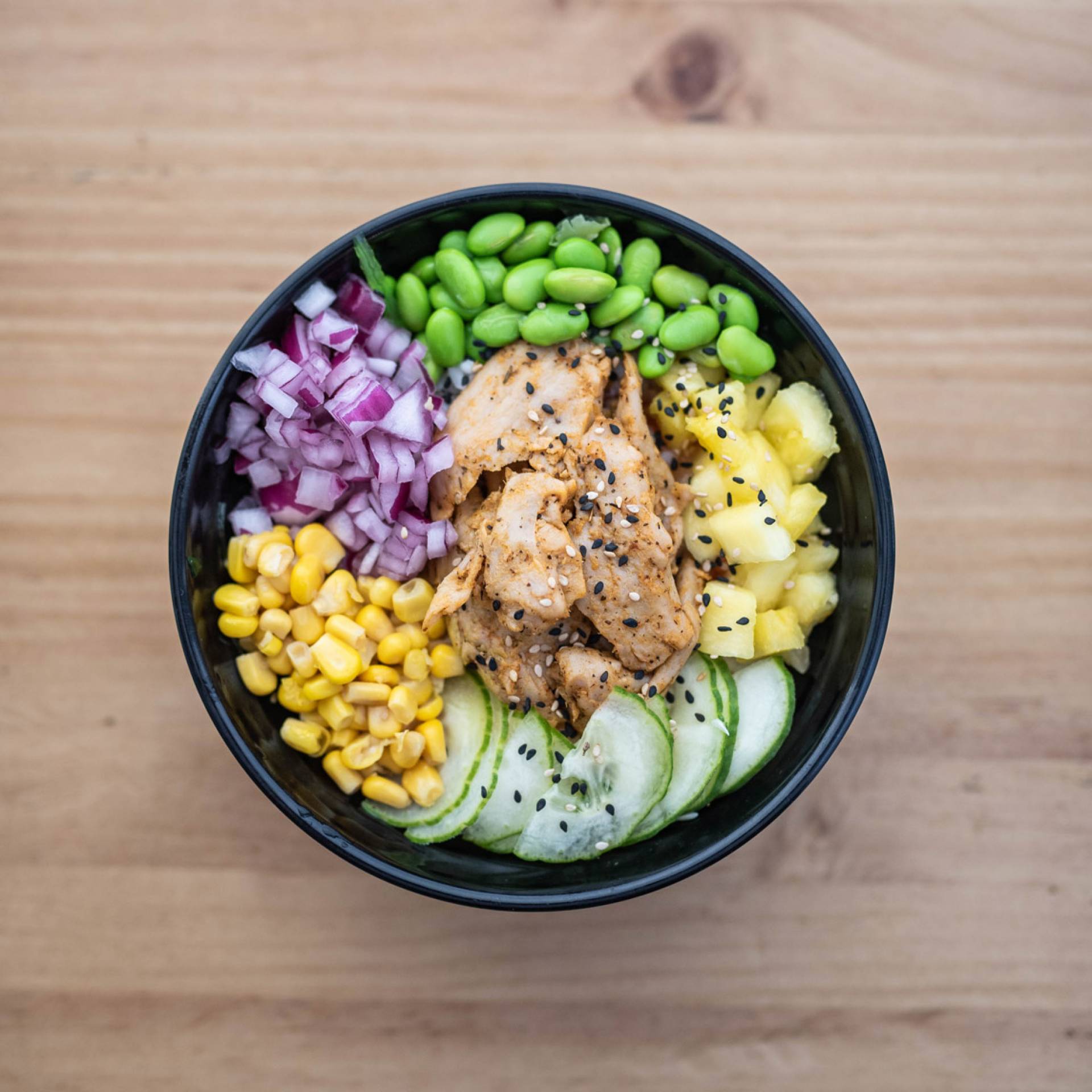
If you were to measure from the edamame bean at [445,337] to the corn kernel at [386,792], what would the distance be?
125cm

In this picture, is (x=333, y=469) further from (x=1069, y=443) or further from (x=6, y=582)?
(x=1069, y=443)

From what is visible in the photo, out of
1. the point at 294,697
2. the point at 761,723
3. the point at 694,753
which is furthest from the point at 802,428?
the point at 294,697

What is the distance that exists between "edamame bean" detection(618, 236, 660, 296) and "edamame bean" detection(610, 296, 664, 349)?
0.19ft

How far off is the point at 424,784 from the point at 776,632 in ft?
3.62

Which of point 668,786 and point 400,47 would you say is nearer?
point 668,786

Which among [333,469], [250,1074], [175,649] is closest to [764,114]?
[333,469]

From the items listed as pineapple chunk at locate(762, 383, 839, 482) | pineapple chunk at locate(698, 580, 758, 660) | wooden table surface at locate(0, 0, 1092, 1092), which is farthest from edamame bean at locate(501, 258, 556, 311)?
pineapple chunk at locate(698, 580, 758, 660)

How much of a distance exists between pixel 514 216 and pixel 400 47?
0.93 meters

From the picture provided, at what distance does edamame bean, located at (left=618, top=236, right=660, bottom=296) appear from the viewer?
2604 mm

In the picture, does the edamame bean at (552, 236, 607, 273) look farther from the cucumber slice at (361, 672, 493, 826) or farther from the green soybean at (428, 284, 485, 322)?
the cucumber slice at (361, 672, 493, 826)

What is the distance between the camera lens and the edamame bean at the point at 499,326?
2.60 m

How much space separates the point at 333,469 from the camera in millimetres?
2617

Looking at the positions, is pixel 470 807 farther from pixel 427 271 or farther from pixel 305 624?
pixel 427 271

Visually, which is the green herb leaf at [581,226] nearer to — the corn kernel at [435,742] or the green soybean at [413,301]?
the green soybean at [413,301]
